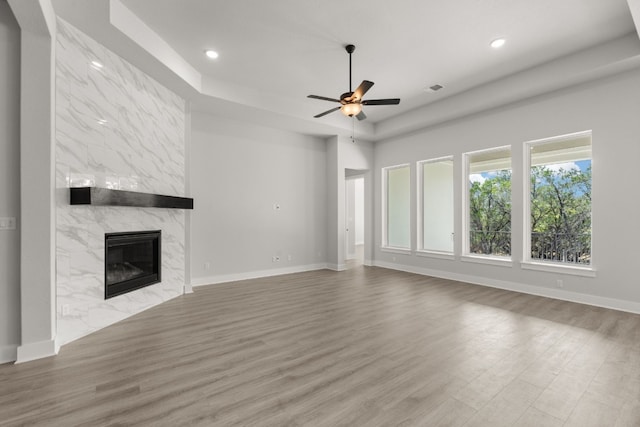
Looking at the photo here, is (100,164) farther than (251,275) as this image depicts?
No

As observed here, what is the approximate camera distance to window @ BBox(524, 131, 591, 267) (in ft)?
15.4

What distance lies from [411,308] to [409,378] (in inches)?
75.2

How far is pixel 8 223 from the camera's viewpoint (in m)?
2.69

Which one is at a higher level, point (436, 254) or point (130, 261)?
point (130, 261)

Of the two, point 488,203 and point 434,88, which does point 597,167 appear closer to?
point 488,203

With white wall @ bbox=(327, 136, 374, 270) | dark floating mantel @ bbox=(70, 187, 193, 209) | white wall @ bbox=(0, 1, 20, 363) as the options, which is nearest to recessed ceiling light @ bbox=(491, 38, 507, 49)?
white wall @ bbox=(327, 136, 374, 270)

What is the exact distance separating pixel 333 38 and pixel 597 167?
14.1 feet

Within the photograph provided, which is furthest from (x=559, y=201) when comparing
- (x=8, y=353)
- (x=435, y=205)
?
(x=8, y=353)

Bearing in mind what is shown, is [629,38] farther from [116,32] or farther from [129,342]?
[129,342]

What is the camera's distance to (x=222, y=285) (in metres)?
5.60

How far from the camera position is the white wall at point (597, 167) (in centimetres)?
409

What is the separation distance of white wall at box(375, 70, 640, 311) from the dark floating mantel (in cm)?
557

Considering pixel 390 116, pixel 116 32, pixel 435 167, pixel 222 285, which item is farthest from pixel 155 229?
pixel 435 167

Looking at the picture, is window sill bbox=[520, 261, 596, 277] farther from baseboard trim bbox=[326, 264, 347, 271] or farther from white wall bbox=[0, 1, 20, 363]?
white wall bbox=[0, 1, 20, 363]
